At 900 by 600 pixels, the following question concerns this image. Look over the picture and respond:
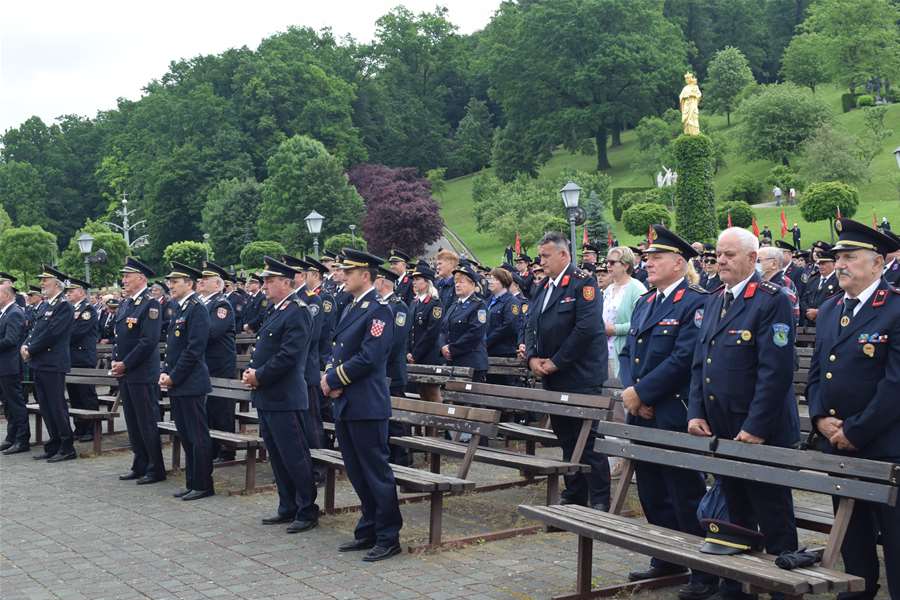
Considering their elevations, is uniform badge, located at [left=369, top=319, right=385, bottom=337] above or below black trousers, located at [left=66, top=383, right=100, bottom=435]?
above

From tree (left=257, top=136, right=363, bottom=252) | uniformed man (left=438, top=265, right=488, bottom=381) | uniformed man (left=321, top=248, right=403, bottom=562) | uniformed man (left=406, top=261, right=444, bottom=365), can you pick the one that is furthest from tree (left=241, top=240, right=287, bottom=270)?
uniformed man (left=321, top=248, right=403, bottom=562)

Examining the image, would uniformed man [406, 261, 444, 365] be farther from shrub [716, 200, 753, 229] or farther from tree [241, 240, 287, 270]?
tree [241, 240, 287, 270]

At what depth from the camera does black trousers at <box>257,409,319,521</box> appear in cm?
855

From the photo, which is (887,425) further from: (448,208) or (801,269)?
(448,208)

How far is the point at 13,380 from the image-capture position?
1359 centimetres

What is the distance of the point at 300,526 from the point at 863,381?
468cm

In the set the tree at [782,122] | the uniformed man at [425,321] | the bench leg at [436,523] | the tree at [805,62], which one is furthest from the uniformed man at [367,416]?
the tree at [805,62]

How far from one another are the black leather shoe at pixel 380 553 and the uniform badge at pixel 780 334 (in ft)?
10.6

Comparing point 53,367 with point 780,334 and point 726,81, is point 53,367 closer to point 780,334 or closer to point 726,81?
point 780,334

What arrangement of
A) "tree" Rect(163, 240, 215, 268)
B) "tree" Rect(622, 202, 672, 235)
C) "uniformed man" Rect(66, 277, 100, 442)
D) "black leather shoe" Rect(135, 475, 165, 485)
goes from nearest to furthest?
"black leather shoe" Rect(135, 475, 165, 485) < "uniformed man" Rect(66, 277, 100, 442) < "tree" Rect(622, 202, 672, 235) < "tree" Rect(163, 240, 215, 268)

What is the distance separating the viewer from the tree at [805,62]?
83.9m

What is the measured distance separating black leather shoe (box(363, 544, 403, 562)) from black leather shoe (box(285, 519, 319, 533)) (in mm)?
1032

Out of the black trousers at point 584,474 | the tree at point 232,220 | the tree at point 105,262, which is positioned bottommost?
the black trousers at point 584,474

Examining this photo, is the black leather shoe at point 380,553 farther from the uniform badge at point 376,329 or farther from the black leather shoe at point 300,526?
the uniform badge at point 376,329
